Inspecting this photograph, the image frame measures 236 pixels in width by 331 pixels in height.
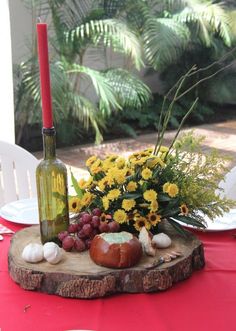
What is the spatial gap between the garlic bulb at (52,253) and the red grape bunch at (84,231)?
4 centimetres

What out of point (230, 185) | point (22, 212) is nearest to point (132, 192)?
point (22, 212)

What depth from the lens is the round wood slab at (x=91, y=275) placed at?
969 mm

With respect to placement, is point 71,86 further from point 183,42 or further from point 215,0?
point 215,0

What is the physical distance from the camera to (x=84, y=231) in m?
1.07

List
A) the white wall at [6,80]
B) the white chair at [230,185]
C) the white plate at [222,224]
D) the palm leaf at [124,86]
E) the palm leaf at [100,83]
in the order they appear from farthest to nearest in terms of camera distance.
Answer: the palm leaf at [124,86]
the palm leaf at [100,83]
the white wall at [6,80]
the white chair at [230,185]
the white plate at [222,224]

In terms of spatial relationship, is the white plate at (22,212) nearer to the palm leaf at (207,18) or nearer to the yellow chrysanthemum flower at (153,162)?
the yellow chrysanthemum flower at (153,162)

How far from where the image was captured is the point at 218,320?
0.91 meters

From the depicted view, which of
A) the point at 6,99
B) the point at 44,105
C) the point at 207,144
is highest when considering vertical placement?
the point at 44,105

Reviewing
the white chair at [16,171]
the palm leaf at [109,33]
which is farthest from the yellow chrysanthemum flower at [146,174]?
the palm leaf at [109,33]

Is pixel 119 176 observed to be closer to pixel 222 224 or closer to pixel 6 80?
pixel 222 224

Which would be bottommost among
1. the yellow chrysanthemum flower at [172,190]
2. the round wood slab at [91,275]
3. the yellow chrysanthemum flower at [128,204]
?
the round wood slab at [91,275]

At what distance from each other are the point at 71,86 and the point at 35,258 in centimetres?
382

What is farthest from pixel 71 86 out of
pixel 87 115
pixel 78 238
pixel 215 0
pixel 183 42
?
pixel 78 238

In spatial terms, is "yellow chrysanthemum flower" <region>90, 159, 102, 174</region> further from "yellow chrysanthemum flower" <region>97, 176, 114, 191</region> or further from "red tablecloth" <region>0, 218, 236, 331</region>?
"red tablecloth" <region>0, 218, 236, 331</region>
